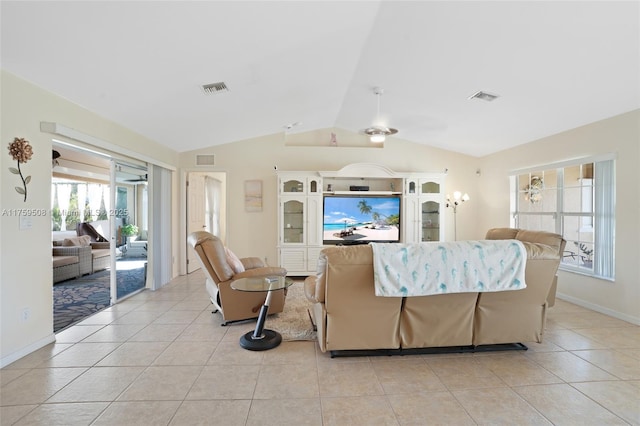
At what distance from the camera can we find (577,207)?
4.20m

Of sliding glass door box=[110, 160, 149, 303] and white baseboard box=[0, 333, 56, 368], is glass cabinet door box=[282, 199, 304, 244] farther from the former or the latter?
white baseboard box=[0, 333, 56, 368]

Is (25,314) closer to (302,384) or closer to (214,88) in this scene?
(302,384)

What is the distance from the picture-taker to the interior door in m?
5.93

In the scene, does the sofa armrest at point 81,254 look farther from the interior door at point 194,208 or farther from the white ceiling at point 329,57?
the white ceiling at point 329,57

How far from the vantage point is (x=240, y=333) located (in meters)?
3.11

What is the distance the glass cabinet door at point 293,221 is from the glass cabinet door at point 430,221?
2.31 meters

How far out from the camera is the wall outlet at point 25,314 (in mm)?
2588

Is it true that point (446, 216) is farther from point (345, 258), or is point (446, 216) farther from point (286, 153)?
point (345, 258)

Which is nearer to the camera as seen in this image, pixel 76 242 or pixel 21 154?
pixel 21 154

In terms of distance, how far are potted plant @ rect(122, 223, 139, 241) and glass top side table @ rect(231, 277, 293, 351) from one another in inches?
105

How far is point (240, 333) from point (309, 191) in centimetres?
304

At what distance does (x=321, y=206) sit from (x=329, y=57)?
2.78 metres

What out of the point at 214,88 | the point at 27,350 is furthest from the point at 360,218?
the point at 27,350

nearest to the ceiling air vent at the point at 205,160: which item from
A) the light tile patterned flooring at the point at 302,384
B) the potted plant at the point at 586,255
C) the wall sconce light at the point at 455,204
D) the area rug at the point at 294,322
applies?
the area rug at the point at 294,322
